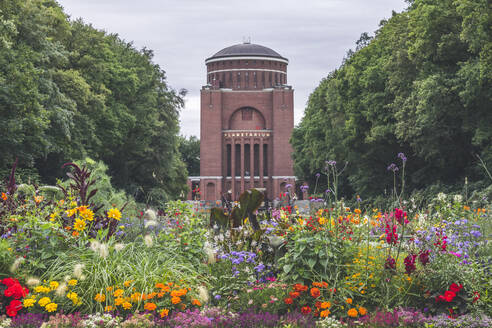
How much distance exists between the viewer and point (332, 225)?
22.4ft

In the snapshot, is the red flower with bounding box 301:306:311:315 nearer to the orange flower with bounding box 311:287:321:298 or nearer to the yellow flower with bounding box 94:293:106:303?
the orange flower with bounding box 311:287:321:298

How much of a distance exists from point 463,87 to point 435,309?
17.6 meters

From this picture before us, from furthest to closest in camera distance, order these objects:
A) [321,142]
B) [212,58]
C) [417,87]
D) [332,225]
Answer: [212,58], [321,142], [417,87], [332,225]

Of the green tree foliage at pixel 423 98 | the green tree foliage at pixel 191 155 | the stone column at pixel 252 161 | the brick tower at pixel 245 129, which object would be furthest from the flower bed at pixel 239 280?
the green tree foliage at pixel 191 155

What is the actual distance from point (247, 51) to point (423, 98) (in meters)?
58.0

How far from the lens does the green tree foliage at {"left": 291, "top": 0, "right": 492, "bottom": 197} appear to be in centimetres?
2142

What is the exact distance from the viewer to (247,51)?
79.6 m

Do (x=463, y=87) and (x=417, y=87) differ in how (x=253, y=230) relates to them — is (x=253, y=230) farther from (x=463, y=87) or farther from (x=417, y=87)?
(x=417, y=87)

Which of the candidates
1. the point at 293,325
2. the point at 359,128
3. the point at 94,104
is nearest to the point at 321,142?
the point at 359,128

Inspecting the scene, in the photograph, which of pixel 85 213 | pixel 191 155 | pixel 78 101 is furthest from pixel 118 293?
pixel 191 155

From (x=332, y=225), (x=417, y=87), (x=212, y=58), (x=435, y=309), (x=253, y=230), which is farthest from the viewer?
(x=212, y=58)

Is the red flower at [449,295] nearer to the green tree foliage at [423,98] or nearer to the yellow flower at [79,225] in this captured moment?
the yellow flower at [79,225]

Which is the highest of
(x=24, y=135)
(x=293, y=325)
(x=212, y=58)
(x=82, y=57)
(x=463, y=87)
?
(x=212, y=58)

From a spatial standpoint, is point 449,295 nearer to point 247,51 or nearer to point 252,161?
point 252,161
